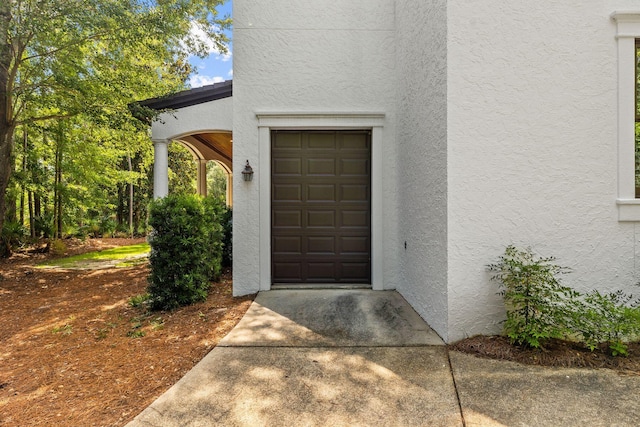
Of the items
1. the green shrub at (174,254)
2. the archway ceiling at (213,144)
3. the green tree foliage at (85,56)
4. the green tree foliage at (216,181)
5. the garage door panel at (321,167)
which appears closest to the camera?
the green shrub at (174,254)

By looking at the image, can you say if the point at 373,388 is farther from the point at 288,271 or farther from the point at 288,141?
the point at 288,141

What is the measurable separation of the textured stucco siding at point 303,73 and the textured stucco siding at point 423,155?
28 cm

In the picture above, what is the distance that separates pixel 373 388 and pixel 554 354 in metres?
1.84

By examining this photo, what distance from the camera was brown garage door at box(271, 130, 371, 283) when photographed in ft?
16.9

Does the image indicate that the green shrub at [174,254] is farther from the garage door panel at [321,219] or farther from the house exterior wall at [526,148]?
the house exterior wall at [526,148]

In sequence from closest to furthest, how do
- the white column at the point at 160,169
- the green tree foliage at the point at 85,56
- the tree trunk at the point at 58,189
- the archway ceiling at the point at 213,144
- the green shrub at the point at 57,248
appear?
the green tree foliage at the point at 85,56, the white column at the point at 160,169, the archway ceiling at the point at 213,144, the tree trunk at the point at 58,189, the green shrub at the point at 57,248

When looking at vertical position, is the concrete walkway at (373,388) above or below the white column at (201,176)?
below

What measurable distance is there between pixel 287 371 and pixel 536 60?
13.4ft

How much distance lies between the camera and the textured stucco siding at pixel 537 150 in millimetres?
3301

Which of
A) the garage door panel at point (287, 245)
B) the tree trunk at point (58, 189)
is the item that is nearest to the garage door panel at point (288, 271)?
the garage door panel at point (287, 245)

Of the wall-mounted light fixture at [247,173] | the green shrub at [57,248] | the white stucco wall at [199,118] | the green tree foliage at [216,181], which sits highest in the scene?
the green tree foliage at [216,181]

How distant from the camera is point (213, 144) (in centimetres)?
884

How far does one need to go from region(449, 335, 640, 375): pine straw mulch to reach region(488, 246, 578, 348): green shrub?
0.33 feet

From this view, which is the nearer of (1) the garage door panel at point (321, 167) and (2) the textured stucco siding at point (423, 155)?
(2) the textured stucco siding at point (423, 155)
